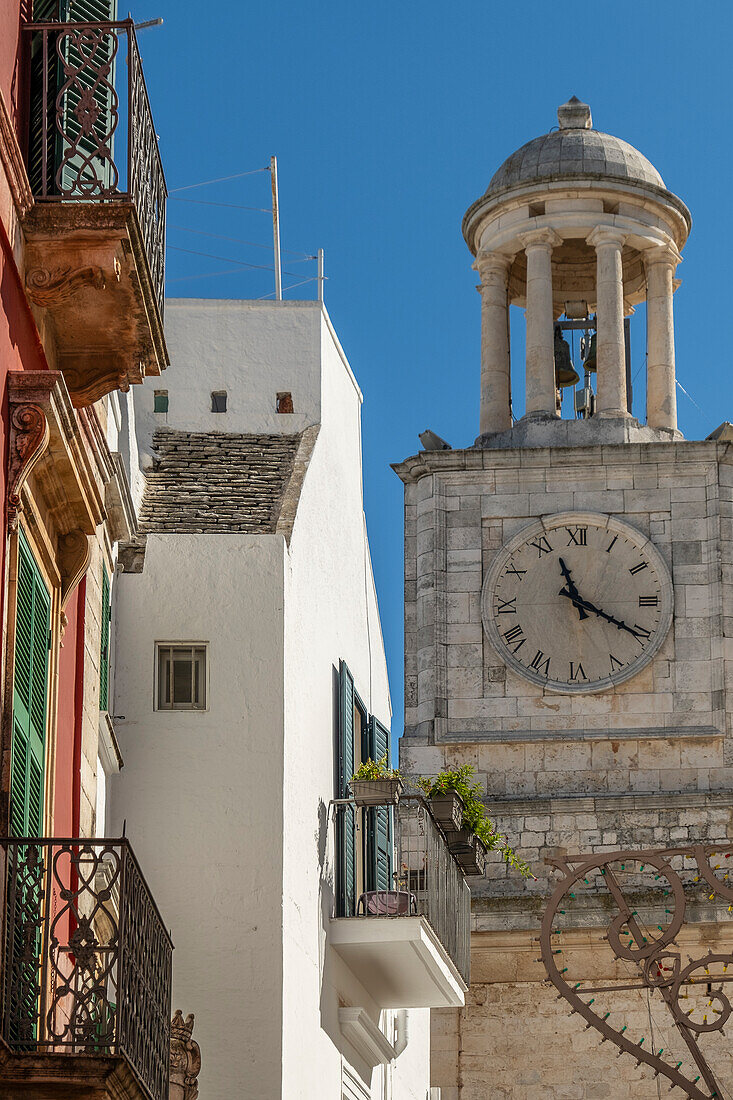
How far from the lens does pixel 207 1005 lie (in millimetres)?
13250

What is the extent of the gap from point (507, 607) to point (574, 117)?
6515mm

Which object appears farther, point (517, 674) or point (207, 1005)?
point (517, 674)

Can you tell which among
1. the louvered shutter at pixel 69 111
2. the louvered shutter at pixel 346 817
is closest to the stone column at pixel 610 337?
the louvered shutter at pixel 346 817

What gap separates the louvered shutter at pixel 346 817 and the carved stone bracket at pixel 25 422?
6917 mm

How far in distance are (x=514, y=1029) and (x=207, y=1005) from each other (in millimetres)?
13605

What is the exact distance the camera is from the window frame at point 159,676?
551 inches

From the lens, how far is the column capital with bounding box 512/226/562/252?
30.1 m

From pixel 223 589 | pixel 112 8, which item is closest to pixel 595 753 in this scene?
pixel 223 589

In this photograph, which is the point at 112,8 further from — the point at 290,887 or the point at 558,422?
the point at 558,422

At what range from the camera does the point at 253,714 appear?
1398 centimetres

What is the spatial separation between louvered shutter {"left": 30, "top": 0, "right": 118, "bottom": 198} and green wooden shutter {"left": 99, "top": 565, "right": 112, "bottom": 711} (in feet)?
8.65

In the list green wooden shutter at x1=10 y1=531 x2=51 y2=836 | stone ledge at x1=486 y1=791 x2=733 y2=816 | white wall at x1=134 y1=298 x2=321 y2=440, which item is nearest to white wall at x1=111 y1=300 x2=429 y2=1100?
white wall at x1=134 y1=298 x2=321 y2=440

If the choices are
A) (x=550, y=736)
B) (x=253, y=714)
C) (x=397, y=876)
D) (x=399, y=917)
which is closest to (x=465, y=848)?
(x=397, y=876)

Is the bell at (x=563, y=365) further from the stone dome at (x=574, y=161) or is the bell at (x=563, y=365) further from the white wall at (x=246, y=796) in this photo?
the white wall at (x=246, y=796)
